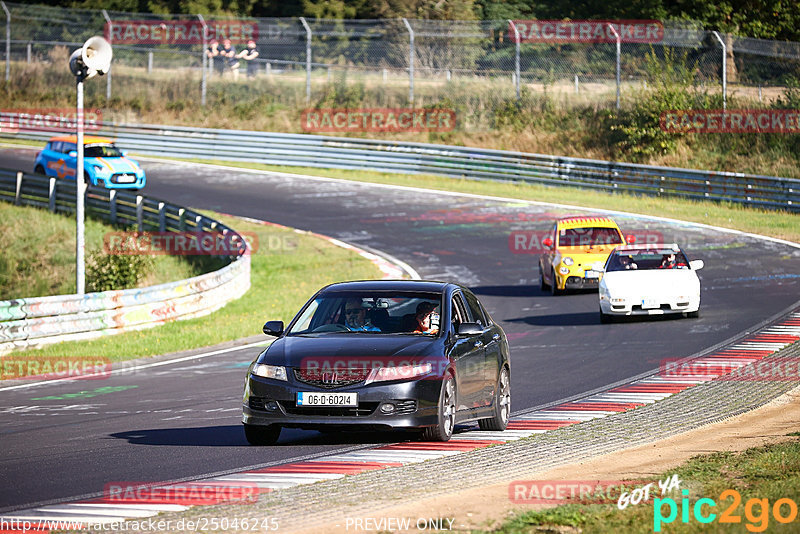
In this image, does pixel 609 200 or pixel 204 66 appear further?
pixel 204 66

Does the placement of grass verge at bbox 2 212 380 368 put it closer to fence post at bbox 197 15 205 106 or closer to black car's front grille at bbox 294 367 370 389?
black car's front grille at bbox 294 367 370 389

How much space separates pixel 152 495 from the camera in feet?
27.1

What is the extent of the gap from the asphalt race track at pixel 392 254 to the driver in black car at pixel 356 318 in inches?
39.8

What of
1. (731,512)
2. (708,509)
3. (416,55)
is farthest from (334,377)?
(416,55)

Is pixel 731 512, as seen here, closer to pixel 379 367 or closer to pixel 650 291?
pixel 379 367

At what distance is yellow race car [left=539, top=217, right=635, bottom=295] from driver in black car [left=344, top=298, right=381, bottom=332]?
532 inches

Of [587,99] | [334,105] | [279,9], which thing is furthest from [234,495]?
[279,9]

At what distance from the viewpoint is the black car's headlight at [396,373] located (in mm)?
10078

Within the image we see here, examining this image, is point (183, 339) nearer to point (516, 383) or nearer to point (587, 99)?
point (516, 383)

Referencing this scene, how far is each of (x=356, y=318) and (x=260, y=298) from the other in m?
14.2

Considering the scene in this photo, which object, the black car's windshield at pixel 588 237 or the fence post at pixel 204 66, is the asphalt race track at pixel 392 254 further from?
the fence post at pixel 204 66

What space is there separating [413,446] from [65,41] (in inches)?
1812

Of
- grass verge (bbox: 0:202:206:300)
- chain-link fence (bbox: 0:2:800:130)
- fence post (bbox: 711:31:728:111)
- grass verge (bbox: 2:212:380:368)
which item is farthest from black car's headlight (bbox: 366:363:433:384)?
chain-link fence (bbox: 0:2:800:130)

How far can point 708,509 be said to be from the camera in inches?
288
